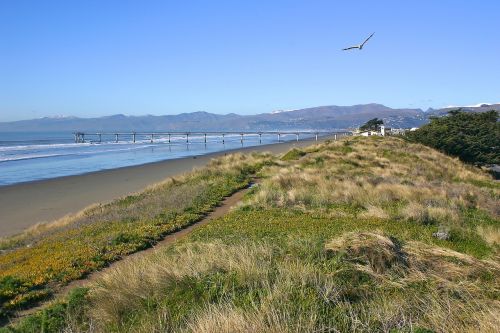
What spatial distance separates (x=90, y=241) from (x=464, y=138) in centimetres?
3590

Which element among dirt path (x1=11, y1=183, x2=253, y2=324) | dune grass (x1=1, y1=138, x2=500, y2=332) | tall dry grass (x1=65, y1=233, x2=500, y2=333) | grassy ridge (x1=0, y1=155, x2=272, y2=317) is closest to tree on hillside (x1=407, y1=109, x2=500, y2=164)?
grassy ridge (x1=0, y1=155, x2=272, y2=317)

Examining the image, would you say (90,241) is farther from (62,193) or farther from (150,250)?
(62,193)

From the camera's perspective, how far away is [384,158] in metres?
30.3

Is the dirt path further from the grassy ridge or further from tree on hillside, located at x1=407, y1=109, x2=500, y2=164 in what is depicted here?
tree on hillside, located at x1=407, y1=109, x2=500, y2=164

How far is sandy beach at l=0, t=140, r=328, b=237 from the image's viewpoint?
20422 millimetres

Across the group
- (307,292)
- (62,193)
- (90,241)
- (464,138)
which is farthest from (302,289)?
(464,138)

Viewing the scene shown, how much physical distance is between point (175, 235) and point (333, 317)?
7.25 meters

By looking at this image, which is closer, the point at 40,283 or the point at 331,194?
the point at 40,283

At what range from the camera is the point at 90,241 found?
10914 mm

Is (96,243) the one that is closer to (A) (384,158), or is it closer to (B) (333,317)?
(B) (333,317)

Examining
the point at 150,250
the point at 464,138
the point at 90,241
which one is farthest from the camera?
the point at 464,138

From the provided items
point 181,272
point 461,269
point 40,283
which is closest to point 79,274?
point 40,283

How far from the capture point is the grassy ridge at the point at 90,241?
790 cm

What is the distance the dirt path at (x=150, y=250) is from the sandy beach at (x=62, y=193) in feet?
24.5
